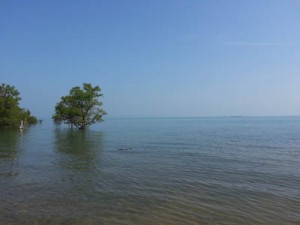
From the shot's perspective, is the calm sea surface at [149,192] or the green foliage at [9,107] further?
the green foliage at [9,107]

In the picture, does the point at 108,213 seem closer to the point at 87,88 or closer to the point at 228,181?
the point at 228,181

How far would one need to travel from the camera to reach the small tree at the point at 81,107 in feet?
230

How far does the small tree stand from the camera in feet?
230

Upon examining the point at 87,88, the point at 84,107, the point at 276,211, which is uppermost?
the point at 87,88

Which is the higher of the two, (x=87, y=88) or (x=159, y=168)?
(x=87, y=88)

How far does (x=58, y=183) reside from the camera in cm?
1541

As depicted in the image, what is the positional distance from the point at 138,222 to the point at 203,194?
14.6 feet

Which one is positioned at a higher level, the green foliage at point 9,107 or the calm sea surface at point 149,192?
the green foliage at point 9,107

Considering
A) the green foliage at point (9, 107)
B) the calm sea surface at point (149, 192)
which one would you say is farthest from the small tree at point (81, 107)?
the calm sea surface at point (149, 192)

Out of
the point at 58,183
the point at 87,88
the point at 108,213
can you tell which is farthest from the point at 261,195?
→ the point at 87,88

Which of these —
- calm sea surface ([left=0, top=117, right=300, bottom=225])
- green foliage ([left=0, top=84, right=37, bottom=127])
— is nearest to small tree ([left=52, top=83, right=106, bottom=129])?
green foliage ([left=0, top=84, right=37, bottom=127])

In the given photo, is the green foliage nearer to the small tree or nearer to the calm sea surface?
the small tree

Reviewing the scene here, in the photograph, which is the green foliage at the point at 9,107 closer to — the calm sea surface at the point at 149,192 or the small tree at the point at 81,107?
the small tree at the point at 81,107

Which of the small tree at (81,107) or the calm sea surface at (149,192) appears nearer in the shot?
the calm sea surface at (149,192)
